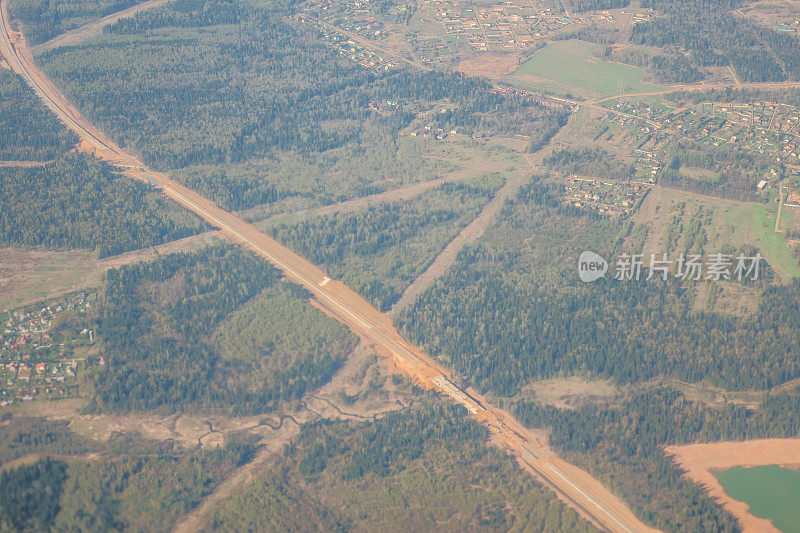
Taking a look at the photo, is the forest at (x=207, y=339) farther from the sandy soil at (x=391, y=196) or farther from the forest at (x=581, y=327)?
the forest at (x=581, y=327)

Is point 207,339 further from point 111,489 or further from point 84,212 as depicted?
point 84,212

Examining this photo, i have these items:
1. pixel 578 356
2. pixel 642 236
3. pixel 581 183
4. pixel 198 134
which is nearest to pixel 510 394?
pixel 578 356

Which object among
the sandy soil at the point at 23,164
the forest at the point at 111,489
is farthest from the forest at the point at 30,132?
the forest at the point at 111,489

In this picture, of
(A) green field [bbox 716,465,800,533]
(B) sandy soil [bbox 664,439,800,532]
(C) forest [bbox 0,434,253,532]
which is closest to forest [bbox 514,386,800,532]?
(B) sandy soil [bbox 664,439,800,532]

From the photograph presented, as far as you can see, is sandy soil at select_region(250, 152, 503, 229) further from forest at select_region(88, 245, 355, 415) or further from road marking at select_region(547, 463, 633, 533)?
road marking at select_region(547, 463, 633, 533)

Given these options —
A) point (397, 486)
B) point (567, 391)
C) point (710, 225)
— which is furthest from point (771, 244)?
point (397, 486)
